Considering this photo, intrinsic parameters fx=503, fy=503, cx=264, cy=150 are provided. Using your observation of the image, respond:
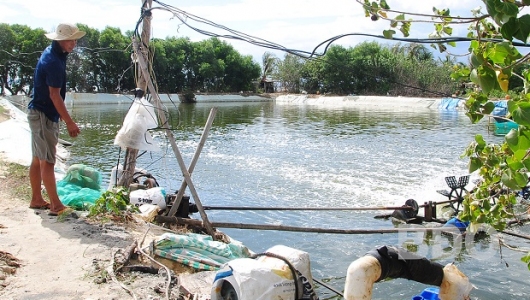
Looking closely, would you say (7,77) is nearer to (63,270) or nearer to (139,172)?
(139,172)

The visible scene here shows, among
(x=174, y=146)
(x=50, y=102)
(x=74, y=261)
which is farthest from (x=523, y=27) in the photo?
(x=50, y=102)

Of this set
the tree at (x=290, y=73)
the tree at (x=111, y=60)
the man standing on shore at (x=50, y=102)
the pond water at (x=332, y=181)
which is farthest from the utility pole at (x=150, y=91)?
the tree at (x=290, y=73)

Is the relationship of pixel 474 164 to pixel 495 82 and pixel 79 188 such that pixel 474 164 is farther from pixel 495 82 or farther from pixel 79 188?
pixel 79 188

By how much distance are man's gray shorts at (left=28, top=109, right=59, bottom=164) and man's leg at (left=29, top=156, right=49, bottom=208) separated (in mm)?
210

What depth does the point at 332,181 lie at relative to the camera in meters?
13.9

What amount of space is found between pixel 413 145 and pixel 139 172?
14988 mm

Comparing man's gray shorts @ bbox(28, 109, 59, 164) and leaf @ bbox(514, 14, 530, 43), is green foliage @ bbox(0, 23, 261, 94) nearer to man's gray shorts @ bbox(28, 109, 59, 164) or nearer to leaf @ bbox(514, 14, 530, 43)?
man's gray shorts @ bbox(28, 109, 59, 164)

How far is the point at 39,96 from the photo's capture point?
6.27 metres

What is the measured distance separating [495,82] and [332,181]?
451 inches

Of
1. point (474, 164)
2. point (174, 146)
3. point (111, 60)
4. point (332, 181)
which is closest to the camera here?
point (474, 164)

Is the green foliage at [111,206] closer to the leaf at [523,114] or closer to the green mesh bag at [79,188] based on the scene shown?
the green mesh bag at [79,188]

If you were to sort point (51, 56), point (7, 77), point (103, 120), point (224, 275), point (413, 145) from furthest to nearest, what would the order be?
point (7, 77) < point (103, 120) < point (413, 145) < point (51, 56) < point (224, 275)

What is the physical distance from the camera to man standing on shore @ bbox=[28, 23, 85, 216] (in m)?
6.09

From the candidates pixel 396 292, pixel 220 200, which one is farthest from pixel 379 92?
pixel 396 292
